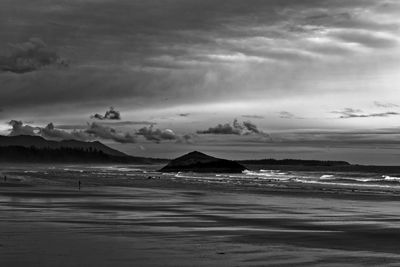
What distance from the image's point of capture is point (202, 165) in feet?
563

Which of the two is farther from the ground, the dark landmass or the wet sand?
the dark landmass

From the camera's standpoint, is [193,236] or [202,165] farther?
[202,165]

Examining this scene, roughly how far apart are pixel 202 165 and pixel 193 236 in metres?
150

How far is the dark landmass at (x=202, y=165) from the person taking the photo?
158 m

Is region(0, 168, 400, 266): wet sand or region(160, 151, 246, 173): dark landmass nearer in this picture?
region(0, 168, 400, 266): wet sand

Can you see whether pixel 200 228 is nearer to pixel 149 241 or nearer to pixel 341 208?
pixel 149 241

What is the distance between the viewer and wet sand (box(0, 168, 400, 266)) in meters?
16.4

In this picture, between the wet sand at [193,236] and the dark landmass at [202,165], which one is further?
the dark landmass at [202,165]

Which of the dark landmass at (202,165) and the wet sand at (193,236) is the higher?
the dark landmass at (202,165)

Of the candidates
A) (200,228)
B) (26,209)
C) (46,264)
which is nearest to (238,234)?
(200,228)

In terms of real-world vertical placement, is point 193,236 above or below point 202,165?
below

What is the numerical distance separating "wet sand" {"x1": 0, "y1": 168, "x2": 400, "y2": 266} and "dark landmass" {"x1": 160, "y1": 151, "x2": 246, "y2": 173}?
123014mm

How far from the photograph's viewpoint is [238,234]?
2239 cm

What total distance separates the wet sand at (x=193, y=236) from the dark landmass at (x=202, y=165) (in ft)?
404
